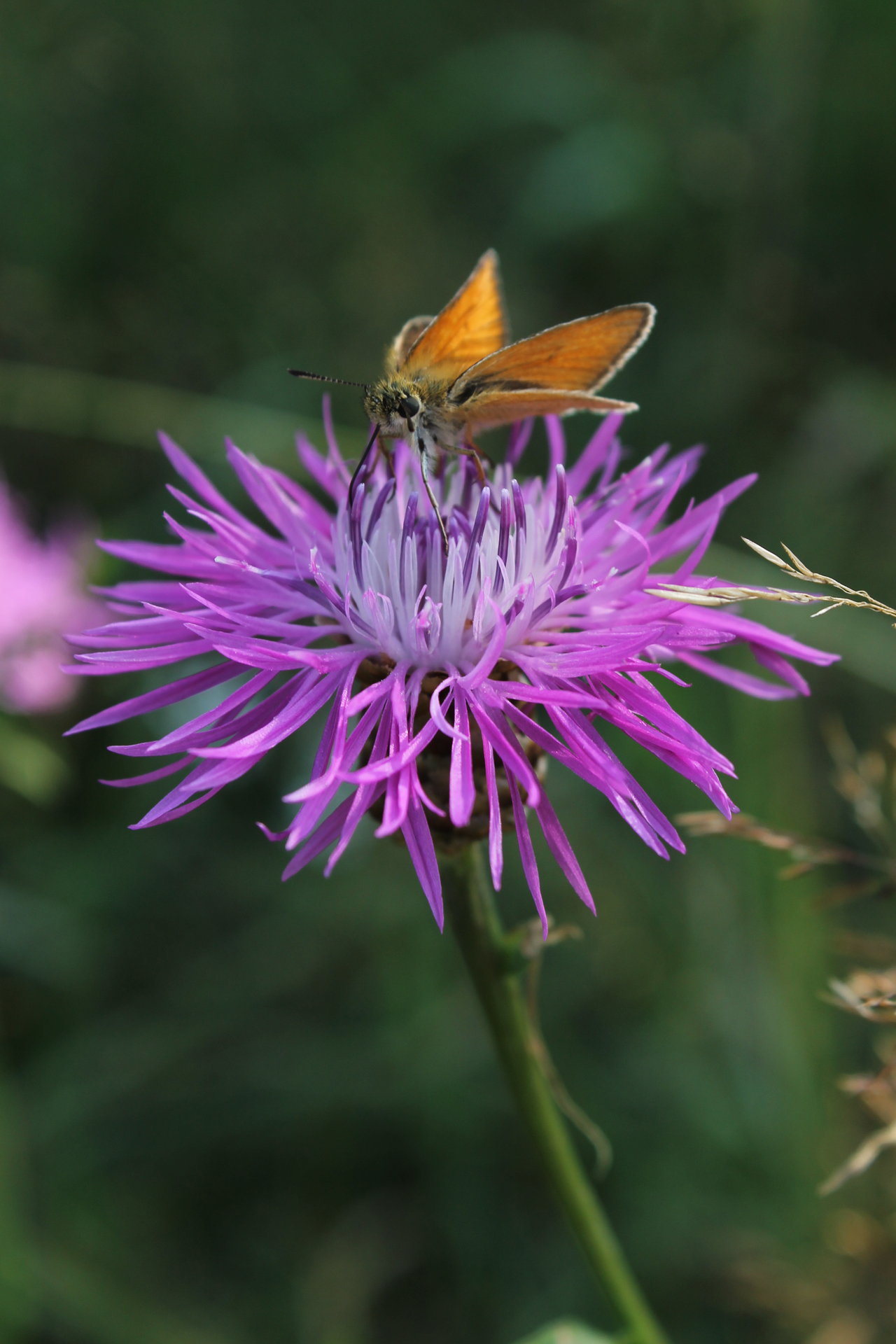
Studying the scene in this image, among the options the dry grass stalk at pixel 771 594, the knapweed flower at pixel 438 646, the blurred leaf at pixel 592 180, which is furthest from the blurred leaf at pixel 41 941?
the blurred leaf at pixel 592 180

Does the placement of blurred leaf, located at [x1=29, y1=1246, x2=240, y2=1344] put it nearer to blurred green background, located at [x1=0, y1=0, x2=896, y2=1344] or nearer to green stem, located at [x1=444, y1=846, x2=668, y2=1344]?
blurred green background, located at [x1=0, y1=0, x2=896, y2=1344]

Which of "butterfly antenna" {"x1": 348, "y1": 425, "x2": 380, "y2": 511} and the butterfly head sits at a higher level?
the butterfly head

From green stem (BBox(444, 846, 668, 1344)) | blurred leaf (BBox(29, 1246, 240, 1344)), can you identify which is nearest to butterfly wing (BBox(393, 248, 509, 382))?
green stem (BBox(444, 846, 668, 1344))

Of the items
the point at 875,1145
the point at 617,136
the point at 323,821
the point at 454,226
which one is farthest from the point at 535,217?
the point at 875,1145

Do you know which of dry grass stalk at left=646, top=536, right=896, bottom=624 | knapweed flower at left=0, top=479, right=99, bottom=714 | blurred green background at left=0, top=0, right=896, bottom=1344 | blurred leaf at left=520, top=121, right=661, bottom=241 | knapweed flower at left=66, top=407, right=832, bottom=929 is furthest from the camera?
blurred leaf at left=520, top=121, right=661, bottom=241

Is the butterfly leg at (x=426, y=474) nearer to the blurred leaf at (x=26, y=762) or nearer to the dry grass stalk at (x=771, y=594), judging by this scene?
the dry grass stalk at (x=771, y=594)

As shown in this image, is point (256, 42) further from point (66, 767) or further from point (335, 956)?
point (335, 956)

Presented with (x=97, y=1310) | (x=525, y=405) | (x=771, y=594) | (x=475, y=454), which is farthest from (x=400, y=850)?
(x=771, y=594)

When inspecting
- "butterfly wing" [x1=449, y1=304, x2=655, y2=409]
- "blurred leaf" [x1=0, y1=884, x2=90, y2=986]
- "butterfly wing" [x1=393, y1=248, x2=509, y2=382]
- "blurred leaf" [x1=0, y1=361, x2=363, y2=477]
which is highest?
"blurred leaf" [x1=0, y1=361, x2=363, y2=477]
